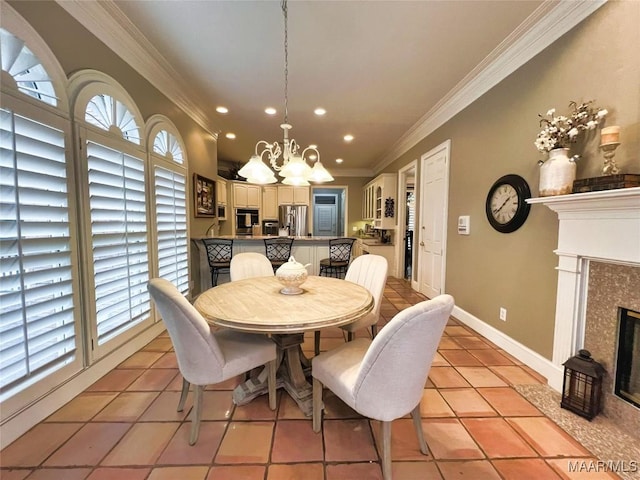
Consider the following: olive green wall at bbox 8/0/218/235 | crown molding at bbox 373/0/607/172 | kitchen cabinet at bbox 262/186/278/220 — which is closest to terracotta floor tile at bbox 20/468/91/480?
olive green wall at bbox 8/0/218/235

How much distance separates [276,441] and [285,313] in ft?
2.34

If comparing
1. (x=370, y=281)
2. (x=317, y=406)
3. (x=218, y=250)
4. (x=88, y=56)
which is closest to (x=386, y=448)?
(x=317, y=406)

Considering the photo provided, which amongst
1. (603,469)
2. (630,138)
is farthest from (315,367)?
(630,138)

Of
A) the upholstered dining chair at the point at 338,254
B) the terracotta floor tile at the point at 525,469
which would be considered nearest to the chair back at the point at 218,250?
the upholstered dining chair at the point at 338,254

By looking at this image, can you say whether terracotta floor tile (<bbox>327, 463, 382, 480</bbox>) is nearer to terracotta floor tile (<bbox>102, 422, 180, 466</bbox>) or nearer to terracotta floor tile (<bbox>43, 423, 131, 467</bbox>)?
terracotta floor tile (<bbox>102, 422, 180, 466</bbox>)

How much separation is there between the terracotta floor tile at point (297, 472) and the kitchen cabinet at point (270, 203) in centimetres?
643

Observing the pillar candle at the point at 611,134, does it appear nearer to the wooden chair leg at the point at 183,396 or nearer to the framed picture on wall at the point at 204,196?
the wooden chair leg at the point at 183,396

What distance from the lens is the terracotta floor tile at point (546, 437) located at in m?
1.41

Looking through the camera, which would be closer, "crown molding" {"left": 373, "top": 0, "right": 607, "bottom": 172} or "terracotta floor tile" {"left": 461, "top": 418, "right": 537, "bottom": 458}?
"terracotta floor tile" {"left": 461, "top": 418, "right": 537, "bottom": 458}

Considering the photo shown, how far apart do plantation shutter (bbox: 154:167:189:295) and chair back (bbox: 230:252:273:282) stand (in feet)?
2.93

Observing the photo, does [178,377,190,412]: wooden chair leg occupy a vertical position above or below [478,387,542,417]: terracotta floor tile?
above

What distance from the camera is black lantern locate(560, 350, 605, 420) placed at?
159cm

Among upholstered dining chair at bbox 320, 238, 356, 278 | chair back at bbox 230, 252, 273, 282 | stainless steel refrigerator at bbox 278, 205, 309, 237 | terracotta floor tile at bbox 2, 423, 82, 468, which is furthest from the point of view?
stainless steel refrigerator at bbox 278, 205, 309, 237

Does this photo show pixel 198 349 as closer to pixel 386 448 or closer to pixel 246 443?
pixel 246 443
